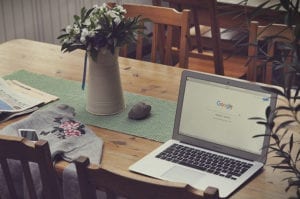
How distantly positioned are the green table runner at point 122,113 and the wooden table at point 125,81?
0.04m

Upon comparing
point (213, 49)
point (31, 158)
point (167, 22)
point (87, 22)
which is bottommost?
point (213, 49)

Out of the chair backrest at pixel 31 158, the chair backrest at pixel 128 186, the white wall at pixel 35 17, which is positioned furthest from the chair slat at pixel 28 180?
the white wall at pixel 35 17

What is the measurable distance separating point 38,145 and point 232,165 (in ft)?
1.76

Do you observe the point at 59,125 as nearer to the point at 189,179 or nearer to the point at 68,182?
the point at 68,182

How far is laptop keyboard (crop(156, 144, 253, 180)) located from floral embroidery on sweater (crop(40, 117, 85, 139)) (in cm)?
30

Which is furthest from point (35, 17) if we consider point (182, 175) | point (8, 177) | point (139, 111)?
point (182, 175)

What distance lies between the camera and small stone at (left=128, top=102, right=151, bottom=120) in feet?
6.10

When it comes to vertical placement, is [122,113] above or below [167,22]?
below

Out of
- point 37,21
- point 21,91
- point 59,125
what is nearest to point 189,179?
point 59,125

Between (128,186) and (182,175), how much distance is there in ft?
1.09

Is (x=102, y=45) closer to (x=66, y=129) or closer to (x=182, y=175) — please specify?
(x=66, y=129)

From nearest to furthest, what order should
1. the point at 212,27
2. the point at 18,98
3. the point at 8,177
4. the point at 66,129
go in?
1. the point at 8,177
2. the point at 66,129
3. the point at 18,98
4. the point at 212,27

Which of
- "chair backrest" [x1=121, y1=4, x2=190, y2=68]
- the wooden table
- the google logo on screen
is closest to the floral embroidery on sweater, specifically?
the wooden table

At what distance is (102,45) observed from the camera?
1833 millimetres
